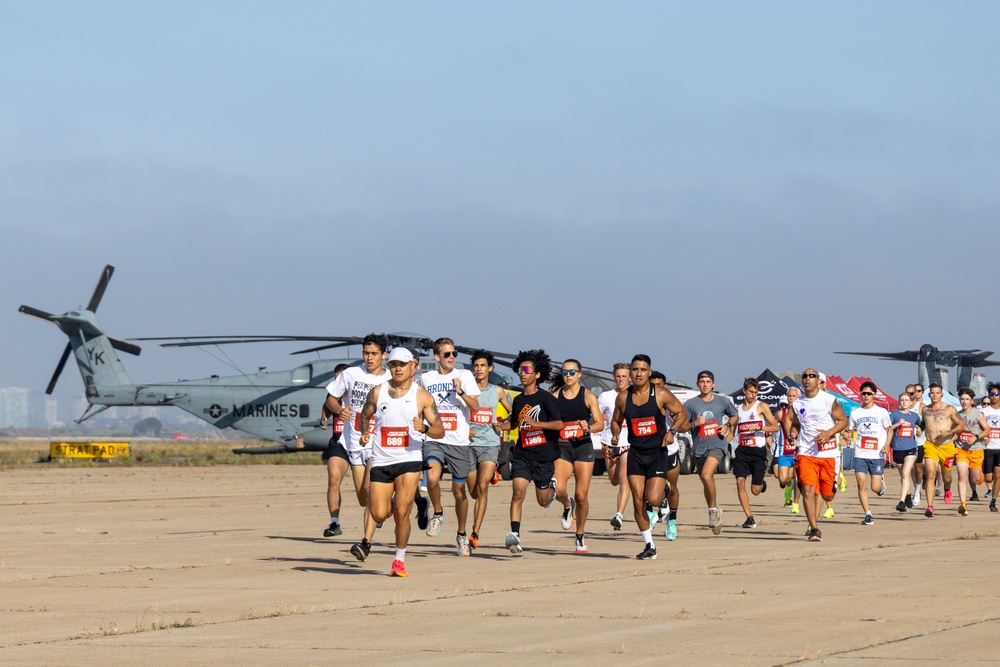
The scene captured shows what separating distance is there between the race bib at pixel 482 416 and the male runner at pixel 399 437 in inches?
86.7

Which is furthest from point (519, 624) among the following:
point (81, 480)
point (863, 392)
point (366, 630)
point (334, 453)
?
point (81, 480)

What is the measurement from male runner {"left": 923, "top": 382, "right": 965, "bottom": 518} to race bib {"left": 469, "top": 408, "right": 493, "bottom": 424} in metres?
9.25

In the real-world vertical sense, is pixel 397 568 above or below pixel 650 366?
below

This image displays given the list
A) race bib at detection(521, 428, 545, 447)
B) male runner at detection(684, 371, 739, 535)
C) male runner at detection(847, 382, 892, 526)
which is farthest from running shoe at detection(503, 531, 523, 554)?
male runner at detection(847, 382, 892, 526)

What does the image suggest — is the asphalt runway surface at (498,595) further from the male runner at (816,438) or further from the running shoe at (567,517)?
the male runner at (816,438)

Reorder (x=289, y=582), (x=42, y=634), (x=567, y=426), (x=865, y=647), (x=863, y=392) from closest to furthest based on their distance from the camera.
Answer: (x=865, y=647), (x=42, y=634), (x=289, y=582), (x=567, y=426), (x=863, y=392)

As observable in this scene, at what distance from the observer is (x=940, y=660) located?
7.92 meters

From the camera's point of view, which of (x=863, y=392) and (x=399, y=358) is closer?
(x=399, y=358)

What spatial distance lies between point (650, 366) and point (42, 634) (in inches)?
287

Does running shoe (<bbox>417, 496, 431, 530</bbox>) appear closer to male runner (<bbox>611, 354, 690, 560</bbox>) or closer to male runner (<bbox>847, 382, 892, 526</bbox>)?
male runner (<bbox>611, 354, 690, 560</bbox>)

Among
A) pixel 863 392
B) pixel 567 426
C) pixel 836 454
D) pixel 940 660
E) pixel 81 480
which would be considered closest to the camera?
pixel 940 660

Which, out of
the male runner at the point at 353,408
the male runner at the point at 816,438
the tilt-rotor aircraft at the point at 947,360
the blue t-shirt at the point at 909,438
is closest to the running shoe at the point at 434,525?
the male runner at the point at 353,408

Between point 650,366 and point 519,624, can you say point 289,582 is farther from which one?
point 650,366

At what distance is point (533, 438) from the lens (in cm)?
1521
